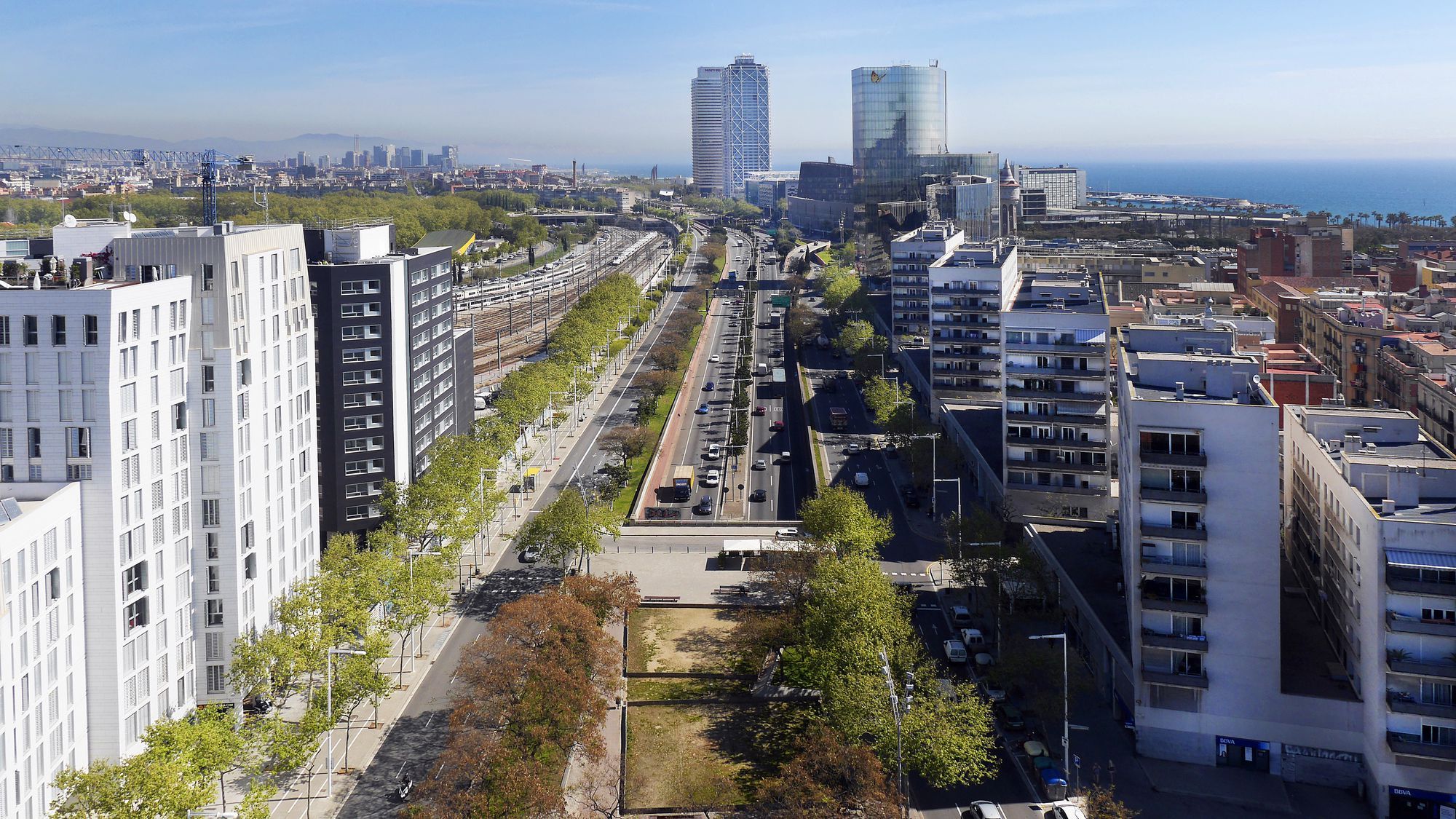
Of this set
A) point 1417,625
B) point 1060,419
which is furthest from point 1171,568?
point 1060,419

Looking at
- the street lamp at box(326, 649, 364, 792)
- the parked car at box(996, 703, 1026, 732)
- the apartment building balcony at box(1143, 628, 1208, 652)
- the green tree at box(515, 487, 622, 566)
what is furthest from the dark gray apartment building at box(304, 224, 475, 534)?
the apartment building balcony at box(1143, 628, 1208, 652)

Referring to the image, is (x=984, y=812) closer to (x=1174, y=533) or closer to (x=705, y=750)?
(x=705, y=750)

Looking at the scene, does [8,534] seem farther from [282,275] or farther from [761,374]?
[761,374]

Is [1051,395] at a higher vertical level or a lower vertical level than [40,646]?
higher

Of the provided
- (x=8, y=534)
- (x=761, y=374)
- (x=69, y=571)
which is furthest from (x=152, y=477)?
(x=761, y=374)

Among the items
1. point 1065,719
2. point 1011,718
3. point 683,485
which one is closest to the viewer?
point 1065,719

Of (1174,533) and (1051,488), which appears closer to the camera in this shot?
(1174,533)
